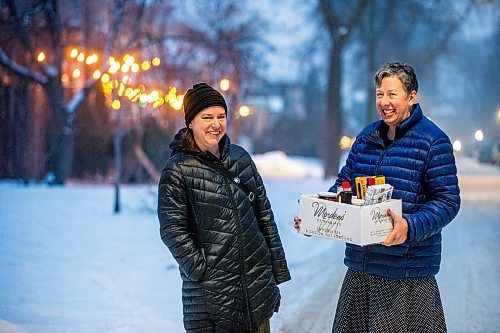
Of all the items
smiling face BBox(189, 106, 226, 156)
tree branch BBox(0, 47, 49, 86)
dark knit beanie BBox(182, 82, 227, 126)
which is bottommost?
smiling face BBox(189, 106, 226, 156)

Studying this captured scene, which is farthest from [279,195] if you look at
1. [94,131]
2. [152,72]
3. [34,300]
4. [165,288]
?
[34,300]

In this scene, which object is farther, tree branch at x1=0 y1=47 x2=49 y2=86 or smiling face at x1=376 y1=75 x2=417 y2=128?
tree branch at x1=0 y1=47 x2=49 y2=86

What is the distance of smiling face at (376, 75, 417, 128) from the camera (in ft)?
13.1

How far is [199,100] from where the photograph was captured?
4.15m

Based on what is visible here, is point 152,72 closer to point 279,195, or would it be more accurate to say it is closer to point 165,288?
point 279,195

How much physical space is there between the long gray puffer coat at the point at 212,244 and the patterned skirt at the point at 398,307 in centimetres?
58

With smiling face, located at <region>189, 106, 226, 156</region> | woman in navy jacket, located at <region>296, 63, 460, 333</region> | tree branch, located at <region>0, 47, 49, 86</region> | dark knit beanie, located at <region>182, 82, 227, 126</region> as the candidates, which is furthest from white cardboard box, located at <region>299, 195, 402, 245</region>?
tree branch, located at <region>0, 47, 49, 86</region>

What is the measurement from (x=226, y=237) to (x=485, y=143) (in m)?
24.6

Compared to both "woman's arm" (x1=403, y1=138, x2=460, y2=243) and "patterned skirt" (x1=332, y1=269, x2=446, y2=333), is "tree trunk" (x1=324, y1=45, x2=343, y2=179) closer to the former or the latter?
"patterned skirt" (x1=332, y1=269, x2=446, y2=333)

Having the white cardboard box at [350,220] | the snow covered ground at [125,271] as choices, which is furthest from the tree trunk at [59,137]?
the white cardboard box at [350,220]

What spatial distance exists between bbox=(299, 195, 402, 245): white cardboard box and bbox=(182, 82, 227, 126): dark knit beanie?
0.77 m

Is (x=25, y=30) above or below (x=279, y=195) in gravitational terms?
above

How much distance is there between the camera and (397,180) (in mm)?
4023

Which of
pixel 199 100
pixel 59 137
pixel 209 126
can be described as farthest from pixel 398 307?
pixel 59 137
